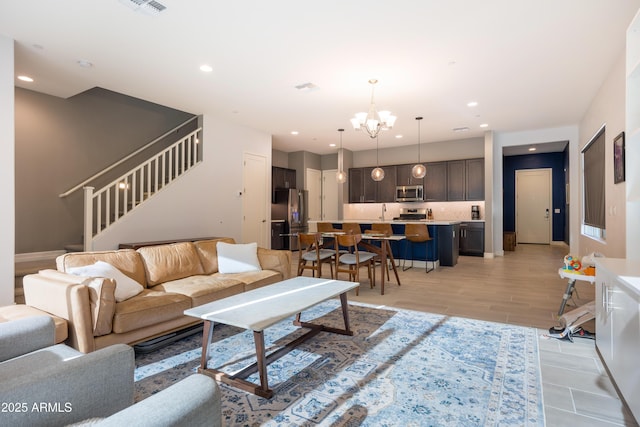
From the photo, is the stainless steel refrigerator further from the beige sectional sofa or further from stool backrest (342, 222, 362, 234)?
the beige sectional sofa

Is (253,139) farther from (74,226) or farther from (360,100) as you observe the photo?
(74,226)

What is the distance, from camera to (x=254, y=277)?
3.69 meters

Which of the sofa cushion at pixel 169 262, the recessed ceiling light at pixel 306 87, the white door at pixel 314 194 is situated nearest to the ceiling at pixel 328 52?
the recessed ceiling light at pixel 306 87

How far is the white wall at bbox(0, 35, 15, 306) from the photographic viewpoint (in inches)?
136

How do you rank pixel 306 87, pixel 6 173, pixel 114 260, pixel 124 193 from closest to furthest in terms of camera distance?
pixel 114 260
pixel 6 173
pixel 306 87
pixel 124 193

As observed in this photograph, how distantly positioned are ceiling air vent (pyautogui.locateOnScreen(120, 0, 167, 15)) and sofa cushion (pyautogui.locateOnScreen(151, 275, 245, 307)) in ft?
8.39

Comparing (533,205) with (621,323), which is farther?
(533,205)

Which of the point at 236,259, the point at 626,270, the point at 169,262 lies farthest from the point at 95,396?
the point at 626,270

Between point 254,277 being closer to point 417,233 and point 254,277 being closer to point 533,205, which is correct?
point 417,233

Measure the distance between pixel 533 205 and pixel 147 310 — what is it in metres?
11.6

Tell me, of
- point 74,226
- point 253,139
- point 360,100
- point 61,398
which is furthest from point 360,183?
point 61,398

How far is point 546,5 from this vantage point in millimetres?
2955

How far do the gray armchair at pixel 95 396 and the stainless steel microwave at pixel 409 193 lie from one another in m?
8.34

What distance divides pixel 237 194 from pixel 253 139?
1368 millimetres
